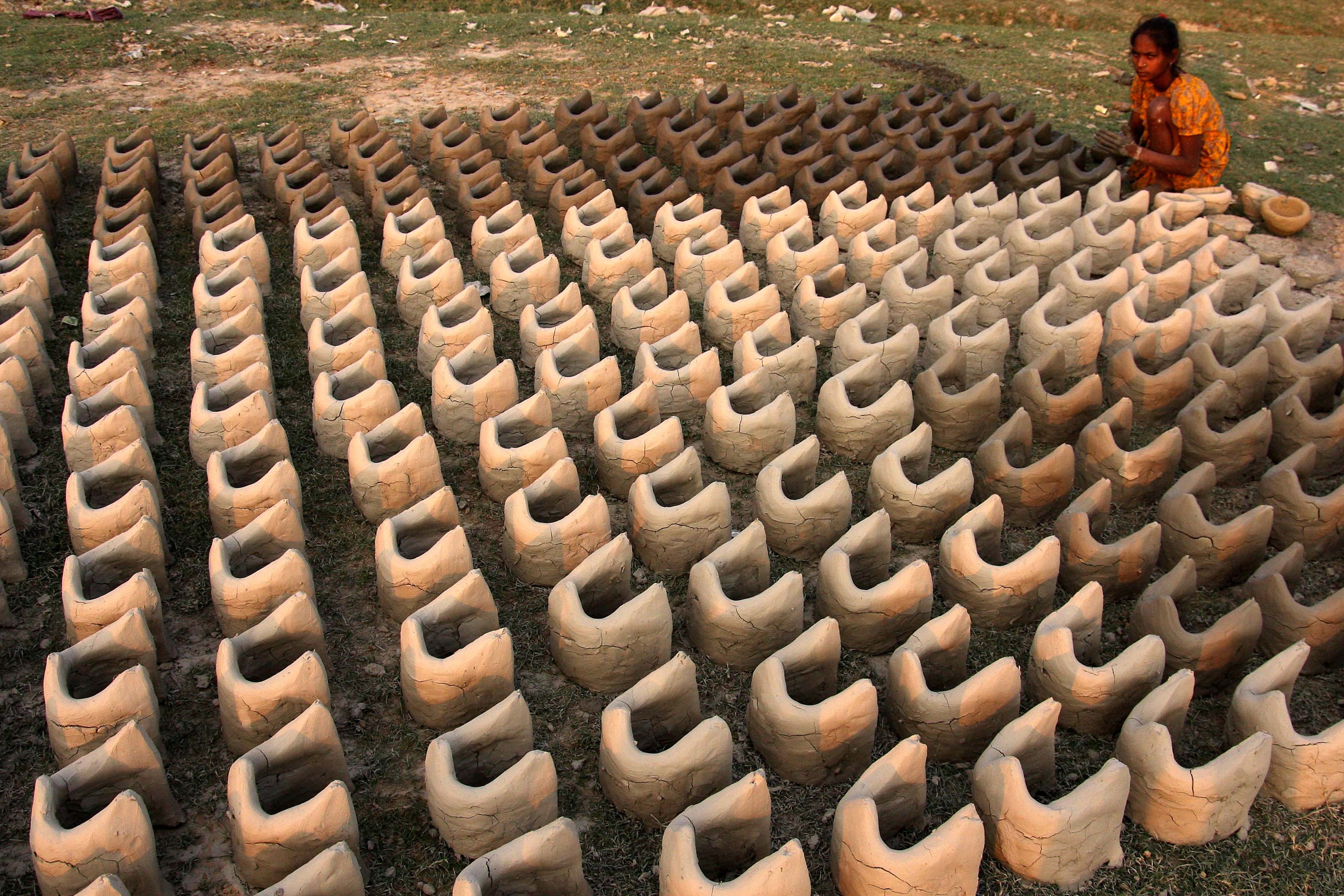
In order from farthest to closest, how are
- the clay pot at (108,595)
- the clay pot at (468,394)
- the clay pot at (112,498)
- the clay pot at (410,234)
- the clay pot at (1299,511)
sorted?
1. the clay pot at (410,234)
2. the clay pot at (468,394)
3. the clay pot at (1299,511)
4. the clay pot at (112,498)
5. the clay pot at (108,595)

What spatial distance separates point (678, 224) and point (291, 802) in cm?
389

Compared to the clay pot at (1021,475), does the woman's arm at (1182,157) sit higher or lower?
higher

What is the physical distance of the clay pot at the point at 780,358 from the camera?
491cm

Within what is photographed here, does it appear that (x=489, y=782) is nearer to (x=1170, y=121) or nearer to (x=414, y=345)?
(x=414, y=345)

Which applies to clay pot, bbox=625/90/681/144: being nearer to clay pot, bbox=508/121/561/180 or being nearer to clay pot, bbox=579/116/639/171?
clay pot, bbox=579/116/639/171

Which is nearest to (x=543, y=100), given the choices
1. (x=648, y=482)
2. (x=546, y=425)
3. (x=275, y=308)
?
(x=275, y=308)

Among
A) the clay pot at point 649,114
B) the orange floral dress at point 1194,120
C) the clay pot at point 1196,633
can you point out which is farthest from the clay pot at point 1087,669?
the clay pot at point 649,114

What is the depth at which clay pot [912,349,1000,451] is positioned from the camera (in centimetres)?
480

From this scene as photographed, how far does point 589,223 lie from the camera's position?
20.4ft

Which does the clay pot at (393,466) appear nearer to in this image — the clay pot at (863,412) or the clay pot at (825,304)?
the clay pot at (863,412)

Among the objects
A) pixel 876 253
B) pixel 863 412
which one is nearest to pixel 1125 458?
pixel 863 412

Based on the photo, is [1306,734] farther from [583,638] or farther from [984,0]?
[984,0]

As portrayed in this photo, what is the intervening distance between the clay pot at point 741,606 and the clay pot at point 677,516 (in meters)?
0.18

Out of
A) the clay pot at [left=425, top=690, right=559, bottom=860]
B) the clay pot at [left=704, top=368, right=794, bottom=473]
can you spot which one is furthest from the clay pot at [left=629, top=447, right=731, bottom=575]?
the clay pot at [left=425, top=690, right=559, bottom=860]
